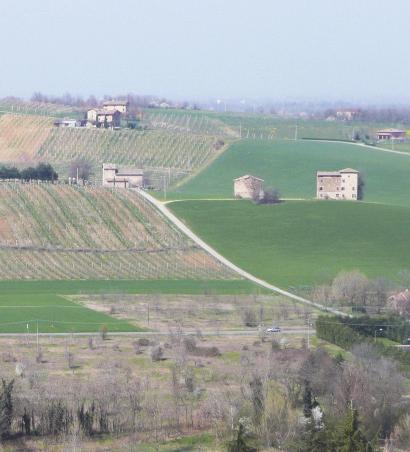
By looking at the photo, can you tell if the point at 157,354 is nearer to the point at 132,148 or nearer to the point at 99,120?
the point at 132,148

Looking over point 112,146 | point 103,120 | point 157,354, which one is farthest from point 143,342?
point 103,120

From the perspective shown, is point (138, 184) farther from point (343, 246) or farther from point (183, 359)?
point (183, 359)

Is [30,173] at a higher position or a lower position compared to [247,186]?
higher

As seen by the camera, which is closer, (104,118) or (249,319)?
(249,319)

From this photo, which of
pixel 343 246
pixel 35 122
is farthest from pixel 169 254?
pixel 35 122

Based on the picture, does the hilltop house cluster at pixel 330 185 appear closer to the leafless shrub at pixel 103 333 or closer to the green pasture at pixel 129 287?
the green pasture at pixel 129 287

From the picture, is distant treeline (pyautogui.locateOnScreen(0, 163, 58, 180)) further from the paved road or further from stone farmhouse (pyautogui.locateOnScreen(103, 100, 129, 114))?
the paved road

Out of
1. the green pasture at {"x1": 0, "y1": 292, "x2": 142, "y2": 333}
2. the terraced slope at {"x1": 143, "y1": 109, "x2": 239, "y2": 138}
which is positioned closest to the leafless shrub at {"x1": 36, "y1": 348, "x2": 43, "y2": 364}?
the green pasture at {"x1": 0, "y1": 292, "x2": 142, "y2": 333}
